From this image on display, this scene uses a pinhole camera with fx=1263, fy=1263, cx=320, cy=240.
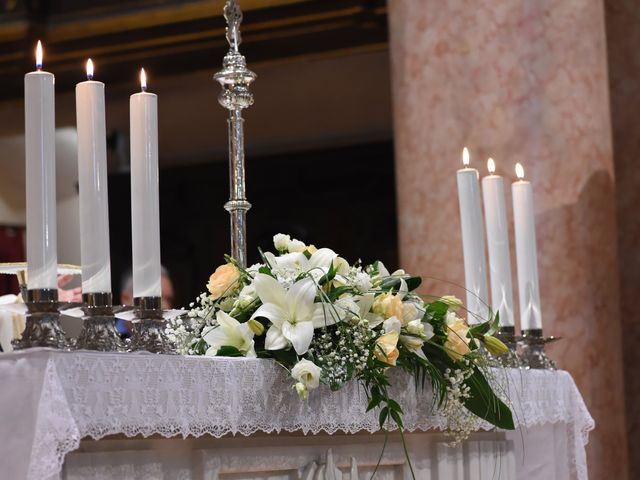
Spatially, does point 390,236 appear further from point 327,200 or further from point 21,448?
point 21,448

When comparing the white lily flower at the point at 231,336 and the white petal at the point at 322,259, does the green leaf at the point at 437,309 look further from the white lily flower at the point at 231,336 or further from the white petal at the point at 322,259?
the white lily flower at the point at 231,336

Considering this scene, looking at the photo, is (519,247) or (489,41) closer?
(519,247)

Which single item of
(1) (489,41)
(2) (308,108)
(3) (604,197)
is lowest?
(3) (604,197)

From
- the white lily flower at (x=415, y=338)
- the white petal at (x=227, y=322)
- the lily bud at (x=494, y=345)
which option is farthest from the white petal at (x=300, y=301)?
the lily bud at (x=494, y=345)

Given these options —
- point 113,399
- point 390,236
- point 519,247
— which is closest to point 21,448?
point 113,399

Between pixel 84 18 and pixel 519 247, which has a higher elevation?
pixel 84 18

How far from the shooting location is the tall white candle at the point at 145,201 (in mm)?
2262

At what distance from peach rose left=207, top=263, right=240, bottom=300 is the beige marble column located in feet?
7.73

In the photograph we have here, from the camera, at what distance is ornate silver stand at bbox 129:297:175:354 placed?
2225 mm

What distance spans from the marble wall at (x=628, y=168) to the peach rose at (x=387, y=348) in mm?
3312

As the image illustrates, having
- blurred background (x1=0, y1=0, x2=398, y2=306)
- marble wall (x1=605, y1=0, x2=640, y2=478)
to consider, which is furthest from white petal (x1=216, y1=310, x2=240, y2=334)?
blurred background (x1=0, y1=0, x2=398, y2=306)

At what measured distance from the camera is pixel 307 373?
7.36ft

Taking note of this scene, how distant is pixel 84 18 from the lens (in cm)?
847

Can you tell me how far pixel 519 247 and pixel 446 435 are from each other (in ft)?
2.62
